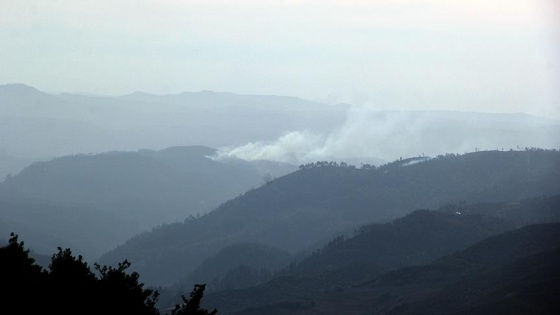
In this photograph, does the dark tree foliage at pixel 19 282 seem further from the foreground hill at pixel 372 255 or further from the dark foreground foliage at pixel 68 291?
the foreground hill at pixel 372 255

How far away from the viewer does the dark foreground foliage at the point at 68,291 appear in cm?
3909

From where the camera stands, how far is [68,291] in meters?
40.6

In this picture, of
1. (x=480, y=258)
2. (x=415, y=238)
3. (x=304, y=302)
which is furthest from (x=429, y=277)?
(x=415, y=238)

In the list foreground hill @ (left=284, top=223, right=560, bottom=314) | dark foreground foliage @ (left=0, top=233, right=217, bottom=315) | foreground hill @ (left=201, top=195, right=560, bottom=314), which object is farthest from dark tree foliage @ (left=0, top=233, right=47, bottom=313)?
foreground hill @ (left=201, top=195, right=560, bottom=314)

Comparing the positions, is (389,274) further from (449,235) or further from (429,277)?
(449,235)

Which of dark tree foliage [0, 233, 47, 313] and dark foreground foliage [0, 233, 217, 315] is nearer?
dark tree foliage [0, 233, 47, 313]

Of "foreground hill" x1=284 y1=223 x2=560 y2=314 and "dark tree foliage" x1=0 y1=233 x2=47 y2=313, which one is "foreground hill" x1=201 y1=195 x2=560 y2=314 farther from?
"dark tree foliage" x1=0 y1=233 x2=47 y2=313

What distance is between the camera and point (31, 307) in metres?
39.0

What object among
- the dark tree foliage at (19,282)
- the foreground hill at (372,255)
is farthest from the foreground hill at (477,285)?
the dark tree foliage at (19,282)

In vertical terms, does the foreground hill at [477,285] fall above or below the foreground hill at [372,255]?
below

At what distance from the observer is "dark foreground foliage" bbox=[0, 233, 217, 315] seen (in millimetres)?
39094

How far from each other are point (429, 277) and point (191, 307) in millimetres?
114559

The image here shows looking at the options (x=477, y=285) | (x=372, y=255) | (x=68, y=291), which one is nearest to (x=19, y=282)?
(x=68, y=291)

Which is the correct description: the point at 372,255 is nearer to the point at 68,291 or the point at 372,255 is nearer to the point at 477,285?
the point at 477,285
